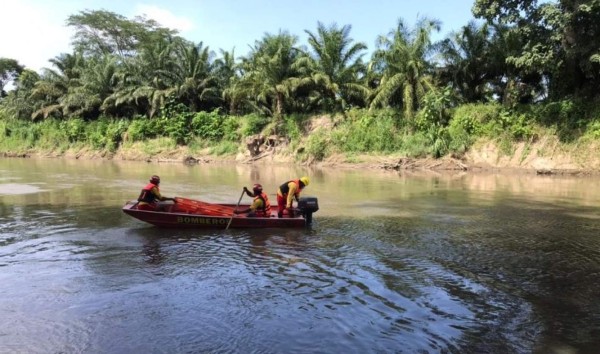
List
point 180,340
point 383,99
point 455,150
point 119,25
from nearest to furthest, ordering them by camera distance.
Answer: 1. point 180,340
2. point 455,150
3. point 383,99
4. point 119,25

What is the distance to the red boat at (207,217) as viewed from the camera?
43.0 ft

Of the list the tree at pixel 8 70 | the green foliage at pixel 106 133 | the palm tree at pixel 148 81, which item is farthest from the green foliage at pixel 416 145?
the tree at pixel 8 70

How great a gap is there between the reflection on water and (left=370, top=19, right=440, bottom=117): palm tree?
18.4 metres

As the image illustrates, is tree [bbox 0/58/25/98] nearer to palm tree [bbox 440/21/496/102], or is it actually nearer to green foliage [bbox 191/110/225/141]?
green foliage [bbox 191/110/225/141]

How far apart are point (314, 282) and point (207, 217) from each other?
4834 millimetres

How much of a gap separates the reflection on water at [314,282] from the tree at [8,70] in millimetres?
66419

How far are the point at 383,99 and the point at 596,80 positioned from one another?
42.8ft

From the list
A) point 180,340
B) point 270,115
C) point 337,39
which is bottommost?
point 180,340

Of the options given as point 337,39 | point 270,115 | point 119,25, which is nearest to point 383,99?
point 337,39

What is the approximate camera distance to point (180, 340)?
22.0 ft

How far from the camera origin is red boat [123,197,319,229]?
13.1 m

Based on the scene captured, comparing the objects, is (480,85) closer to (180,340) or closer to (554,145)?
(554,145)

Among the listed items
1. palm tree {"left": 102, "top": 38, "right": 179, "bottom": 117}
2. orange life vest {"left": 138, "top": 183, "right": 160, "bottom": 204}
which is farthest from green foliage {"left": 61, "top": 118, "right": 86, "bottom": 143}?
orange life vest {"left": 138, "top": 183, "right": 160, "bottom": 204}

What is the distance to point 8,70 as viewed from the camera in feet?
242
